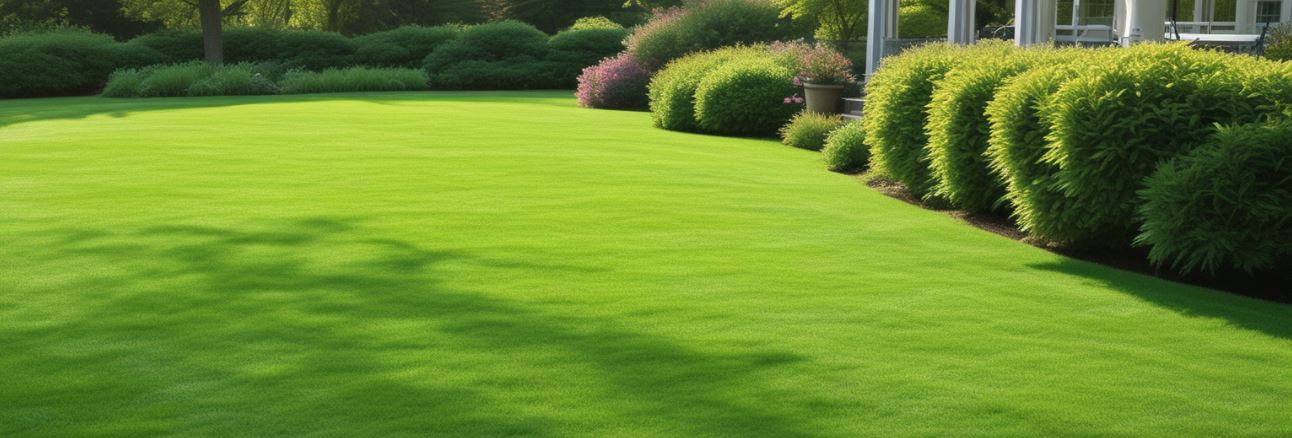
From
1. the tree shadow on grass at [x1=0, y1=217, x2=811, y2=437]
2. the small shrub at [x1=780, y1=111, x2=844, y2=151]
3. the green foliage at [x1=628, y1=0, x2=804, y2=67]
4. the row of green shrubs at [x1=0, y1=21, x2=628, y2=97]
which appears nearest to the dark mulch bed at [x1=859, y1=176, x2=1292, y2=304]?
the tree shadow on grass at [x1=0, y1=217, x2=811, y2=437]

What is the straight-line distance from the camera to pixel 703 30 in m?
27.2

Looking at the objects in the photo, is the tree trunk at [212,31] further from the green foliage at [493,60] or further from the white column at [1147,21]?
the white column at [1147,21]

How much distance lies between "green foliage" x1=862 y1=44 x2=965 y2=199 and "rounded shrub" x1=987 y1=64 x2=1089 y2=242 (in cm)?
202

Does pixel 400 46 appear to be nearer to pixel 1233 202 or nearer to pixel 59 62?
pixel 59 62

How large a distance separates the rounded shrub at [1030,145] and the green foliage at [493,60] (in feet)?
86.4

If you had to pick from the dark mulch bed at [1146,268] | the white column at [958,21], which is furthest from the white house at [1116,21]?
the dark mulch bed at [1146,268]

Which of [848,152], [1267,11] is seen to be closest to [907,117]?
[848,152]

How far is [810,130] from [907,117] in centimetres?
582

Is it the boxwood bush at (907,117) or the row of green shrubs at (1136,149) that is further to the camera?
the boxwood bush at (907,117)

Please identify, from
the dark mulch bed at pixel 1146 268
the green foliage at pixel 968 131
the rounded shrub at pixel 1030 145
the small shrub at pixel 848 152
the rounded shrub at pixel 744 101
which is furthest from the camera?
the rounded shrub at pixel 744 101

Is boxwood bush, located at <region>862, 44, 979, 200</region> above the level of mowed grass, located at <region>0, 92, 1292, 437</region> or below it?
above

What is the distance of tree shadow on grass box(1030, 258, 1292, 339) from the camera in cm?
711

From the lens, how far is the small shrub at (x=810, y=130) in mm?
17922

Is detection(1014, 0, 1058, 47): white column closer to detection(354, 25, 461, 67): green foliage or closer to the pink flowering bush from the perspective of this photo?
the pink flowering bush
